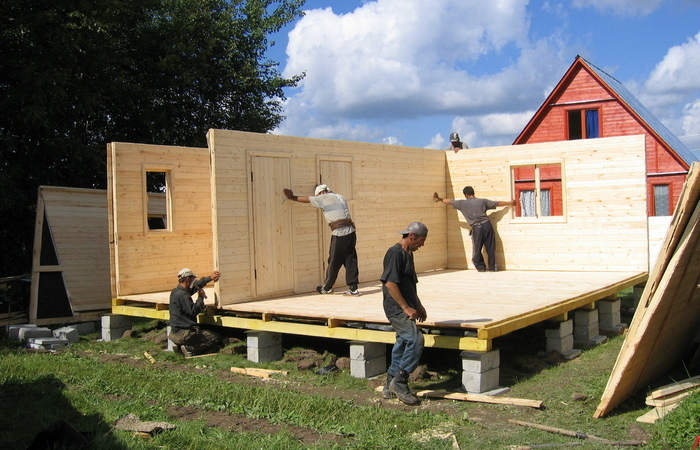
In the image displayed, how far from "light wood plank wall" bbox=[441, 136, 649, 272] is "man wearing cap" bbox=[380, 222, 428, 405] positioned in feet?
25.1

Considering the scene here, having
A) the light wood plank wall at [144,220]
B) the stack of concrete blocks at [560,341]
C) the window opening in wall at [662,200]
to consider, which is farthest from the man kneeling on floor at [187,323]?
the window opening in wall at [662,200]

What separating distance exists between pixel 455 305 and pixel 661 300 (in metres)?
3.37

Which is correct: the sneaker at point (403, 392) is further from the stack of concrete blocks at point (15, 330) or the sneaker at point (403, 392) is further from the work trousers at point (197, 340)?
the stack of concrete blocks at point (15, 330)

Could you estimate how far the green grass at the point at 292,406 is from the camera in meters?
5.71

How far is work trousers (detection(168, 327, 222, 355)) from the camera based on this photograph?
377 inches

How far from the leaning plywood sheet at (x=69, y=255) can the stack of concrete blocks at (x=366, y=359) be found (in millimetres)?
6552

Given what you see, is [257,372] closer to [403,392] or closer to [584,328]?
[403,392]

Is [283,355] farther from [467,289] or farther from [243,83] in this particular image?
[243,83]

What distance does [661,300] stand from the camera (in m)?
6.21

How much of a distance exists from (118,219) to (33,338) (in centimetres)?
231

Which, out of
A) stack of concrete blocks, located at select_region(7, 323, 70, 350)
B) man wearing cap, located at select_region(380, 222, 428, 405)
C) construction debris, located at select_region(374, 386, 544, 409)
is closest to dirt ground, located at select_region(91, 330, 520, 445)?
construction debris, located at select_region(374, 386, 544, 409)

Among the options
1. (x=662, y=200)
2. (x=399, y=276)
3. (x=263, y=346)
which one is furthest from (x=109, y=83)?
(x=662, y=200)

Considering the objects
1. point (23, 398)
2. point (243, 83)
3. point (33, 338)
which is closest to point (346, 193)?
point (33, 338)

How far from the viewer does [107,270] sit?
1305cm
